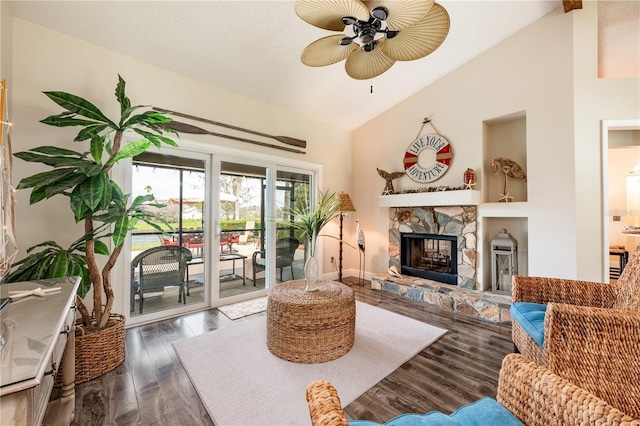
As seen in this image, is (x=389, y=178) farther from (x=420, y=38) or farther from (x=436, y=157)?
(x=420, y=38)

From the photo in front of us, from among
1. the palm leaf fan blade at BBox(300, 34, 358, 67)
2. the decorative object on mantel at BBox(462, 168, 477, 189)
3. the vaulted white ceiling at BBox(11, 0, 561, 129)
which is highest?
the vaulted white ceiling at BBox(11, 0, 561, 129)

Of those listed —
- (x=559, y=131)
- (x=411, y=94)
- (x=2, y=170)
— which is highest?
(x=411, y=94)

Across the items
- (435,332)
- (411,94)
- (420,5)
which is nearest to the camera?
(420,5)

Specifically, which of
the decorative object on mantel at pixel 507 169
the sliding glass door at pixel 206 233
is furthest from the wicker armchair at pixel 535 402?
the decorative object on mantel at pixel 507 169

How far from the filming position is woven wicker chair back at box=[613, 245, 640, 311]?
1.52 m

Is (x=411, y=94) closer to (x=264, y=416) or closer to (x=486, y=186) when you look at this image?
(x=486, y=186)

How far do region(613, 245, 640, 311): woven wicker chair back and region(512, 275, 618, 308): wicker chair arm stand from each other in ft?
0.43

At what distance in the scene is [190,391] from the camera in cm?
183

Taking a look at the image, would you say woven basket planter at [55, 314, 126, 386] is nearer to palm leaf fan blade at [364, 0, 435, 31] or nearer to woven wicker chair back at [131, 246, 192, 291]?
woven wicker chair back at [131, 246, 192, 291]

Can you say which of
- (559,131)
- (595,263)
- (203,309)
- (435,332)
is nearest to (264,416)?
(435,332)

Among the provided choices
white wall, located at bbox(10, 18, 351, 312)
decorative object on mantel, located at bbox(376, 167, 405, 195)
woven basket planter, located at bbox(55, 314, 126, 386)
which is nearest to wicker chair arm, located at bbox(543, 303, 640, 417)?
woven basket planter, located at bbox(55, 314, 126, 386)

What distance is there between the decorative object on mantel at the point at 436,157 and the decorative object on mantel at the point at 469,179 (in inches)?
14.6

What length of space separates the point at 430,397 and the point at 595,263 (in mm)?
2547

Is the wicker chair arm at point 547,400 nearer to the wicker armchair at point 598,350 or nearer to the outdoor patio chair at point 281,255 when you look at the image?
the wicker armchair at point 598,350
